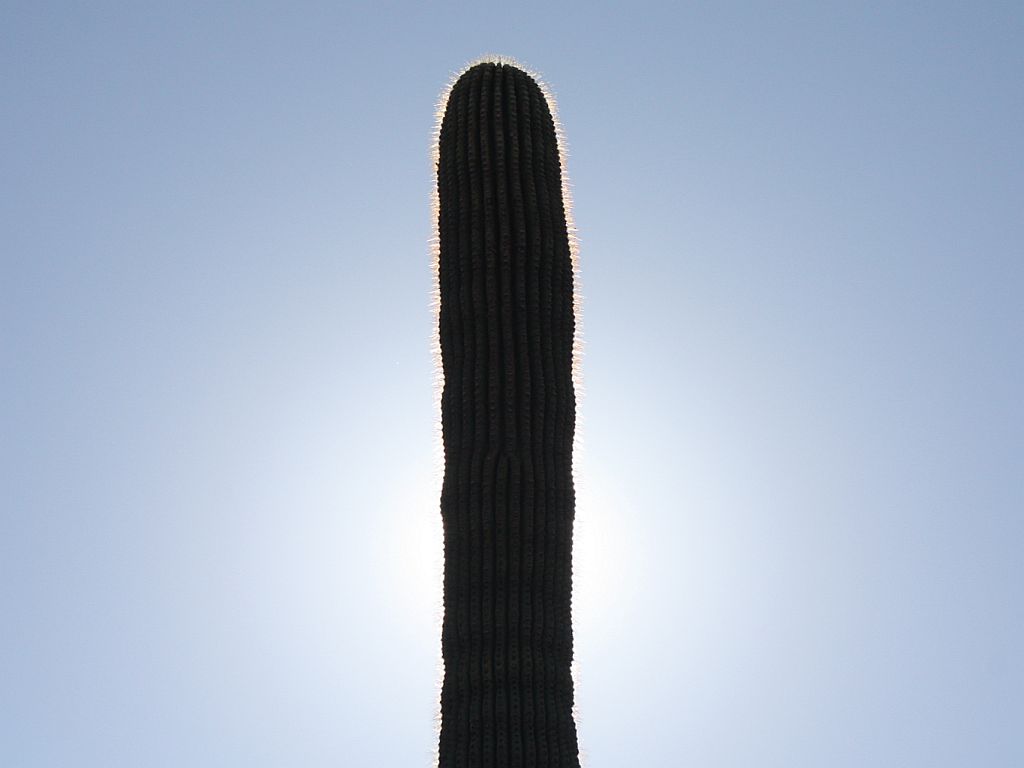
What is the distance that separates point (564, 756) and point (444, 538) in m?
1.40

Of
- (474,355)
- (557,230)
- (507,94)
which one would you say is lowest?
(474,355)

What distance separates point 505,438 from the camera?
8898mm

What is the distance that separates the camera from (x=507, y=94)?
32.7ft

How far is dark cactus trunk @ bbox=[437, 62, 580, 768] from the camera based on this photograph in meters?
8.42

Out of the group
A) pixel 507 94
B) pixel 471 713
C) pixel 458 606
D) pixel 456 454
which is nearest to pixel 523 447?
pixel 456 454

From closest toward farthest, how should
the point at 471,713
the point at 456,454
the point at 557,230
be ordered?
1. the point at 471,713
2. the point at 456,454
3. the point at 557,230

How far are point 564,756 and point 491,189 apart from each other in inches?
135

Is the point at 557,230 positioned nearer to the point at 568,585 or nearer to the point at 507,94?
the point at 507,94

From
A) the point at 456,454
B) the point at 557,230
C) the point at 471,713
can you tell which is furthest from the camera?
A: the point at 557,230

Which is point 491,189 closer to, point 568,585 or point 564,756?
point 568,585

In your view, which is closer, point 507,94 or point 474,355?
point 474,355

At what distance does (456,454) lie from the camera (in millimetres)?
8953

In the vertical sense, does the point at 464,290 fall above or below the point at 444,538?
above

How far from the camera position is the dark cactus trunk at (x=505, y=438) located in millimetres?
8422
